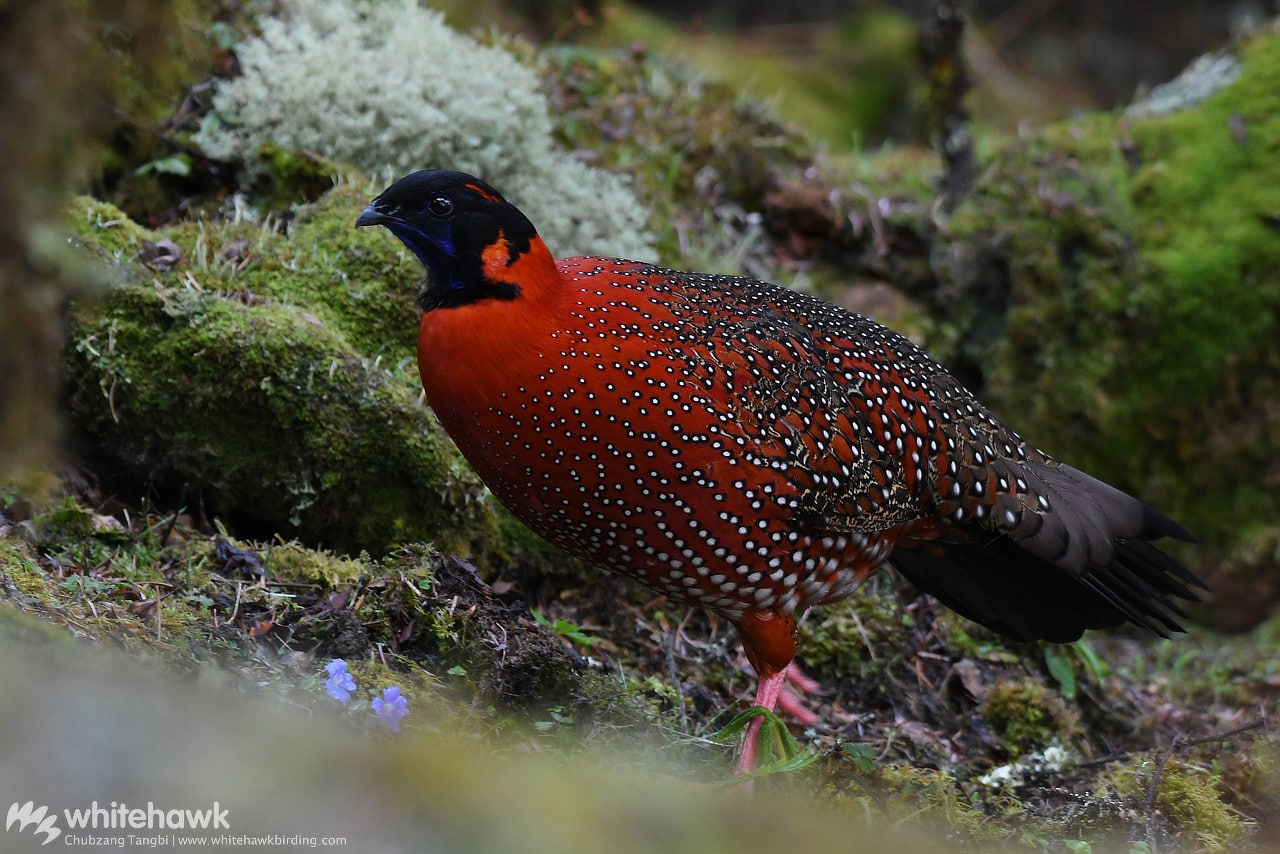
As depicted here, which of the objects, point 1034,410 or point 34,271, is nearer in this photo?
point 34,271

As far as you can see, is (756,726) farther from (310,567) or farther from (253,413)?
(253,413)

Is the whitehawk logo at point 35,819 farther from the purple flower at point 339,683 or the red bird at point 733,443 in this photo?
the red bird at point 733,443

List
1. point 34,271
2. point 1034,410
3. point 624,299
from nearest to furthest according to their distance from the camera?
point 34,271 < point 624,299 < point 1034,410

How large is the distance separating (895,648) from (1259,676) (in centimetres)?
194

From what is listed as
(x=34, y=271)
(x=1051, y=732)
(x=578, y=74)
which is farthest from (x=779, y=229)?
(x=34, y=271)

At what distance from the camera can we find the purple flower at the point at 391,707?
3.15 meters

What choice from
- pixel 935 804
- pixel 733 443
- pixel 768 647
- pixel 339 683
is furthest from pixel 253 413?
pixel 935 804

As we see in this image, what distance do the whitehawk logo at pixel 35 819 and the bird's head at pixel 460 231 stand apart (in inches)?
95.9

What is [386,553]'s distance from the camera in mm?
4410

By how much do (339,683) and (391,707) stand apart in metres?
0.20

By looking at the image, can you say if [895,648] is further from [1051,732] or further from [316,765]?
[316,765]

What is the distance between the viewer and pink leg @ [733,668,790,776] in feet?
13.0

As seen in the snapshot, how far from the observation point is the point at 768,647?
4270 millimetres

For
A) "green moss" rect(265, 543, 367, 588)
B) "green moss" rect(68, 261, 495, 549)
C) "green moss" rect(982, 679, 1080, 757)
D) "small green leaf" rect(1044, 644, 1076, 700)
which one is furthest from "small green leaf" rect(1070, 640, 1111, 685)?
"green moss" rect(265, 543, 367, 588)
